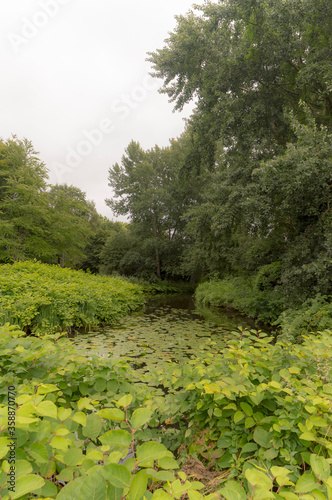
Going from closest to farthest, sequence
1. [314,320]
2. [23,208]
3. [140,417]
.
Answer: [140,417], [314,320], [23,208]

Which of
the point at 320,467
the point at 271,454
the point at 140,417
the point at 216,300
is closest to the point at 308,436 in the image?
the point at 271,454

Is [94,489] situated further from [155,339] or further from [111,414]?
[155,339]

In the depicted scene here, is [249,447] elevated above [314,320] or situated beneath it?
elevated above

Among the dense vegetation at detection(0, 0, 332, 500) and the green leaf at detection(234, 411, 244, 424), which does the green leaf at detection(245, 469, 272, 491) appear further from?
the green leaf at detection(234, 411, 244, 424)

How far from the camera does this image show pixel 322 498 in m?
0.90

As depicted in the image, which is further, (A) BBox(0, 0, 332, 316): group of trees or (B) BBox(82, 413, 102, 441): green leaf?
(A) BBox(0, 0, 332, 316): group of trees

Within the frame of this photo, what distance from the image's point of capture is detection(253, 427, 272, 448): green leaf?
1505mm

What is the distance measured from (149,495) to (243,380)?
968mm

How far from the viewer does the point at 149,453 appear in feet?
2.95

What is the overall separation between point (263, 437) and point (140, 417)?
2.99ft

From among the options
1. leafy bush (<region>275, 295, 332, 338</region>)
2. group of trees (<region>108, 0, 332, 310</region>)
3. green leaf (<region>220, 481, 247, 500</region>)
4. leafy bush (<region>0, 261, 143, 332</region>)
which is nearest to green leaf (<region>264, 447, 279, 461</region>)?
green leaf (<region>220, 481, 247, 500</region>)

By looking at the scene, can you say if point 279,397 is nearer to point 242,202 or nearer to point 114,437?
point 114,437

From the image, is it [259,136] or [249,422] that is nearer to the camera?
[249,422]

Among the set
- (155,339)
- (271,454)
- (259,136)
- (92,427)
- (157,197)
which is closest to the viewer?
(92,427)
